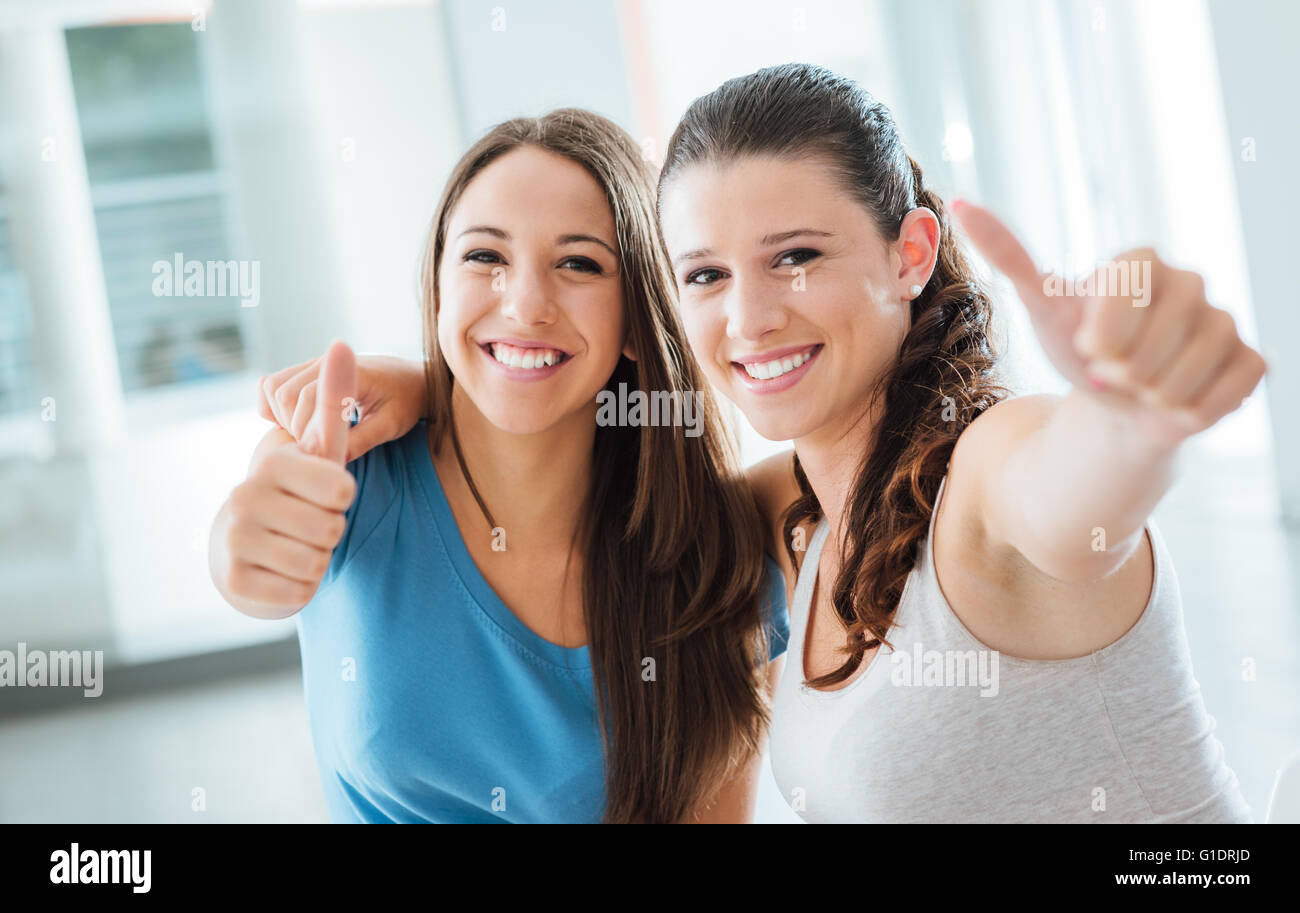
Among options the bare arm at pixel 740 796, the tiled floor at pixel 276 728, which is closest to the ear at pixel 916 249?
the bare arm at pixel 740 796

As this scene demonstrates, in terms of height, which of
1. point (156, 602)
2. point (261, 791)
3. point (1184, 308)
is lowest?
point (261, 791)

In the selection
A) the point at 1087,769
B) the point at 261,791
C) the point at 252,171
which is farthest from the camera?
the point at 252,171

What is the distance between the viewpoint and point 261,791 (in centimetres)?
312

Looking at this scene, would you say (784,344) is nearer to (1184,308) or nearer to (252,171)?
(1184,308)

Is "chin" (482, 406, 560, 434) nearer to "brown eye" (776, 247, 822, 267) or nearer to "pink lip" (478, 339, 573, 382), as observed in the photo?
"pink lip" (478, 339, 573, 382)

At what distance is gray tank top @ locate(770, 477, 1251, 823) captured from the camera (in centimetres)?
100

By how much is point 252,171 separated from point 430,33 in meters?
0.96

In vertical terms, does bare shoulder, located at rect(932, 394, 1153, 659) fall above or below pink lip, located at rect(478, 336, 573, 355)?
below

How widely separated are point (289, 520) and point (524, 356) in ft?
1.49

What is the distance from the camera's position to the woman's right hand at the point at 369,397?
1251 millimetres

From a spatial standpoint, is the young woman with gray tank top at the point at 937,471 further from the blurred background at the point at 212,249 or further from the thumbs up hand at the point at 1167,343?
the blurred background at the point at 212,249

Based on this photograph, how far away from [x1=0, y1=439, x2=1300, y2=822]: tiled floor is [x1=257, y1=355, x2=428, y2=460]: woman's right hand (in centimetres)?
119

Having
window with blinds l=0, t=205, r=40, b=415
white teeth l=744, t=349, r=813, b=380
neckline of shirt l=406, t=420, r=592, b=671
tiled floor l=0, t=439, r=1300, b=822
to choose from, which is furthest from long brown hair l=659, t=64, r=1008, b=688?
window with blinds l=0, t=205, r=40, b=415

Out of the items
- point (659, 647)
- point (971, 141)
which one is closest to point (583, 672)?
point (659, 647)
